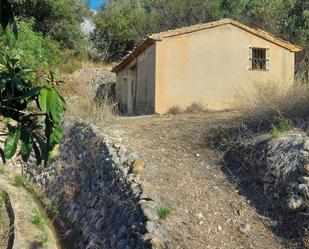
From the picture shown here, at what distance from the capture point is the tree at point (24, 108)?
2748 millimetres

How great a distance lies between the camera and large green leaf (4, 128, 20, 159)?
2857mm

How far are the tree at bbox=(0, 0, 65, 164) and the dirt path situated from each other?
7167 millimetres

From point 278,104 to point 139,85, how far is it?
34.0ft

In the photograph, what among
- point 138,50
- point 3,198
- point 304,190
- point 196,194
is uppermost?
point 138,50

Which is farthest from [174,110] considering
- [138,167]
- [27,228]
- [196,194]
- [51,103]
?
[51,103]

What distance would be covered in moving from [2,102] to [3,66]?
34 cm

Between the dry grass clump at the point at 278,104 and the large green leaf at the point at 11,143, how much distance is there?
773 centimetres

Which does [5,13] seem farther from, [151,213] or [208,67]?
[208,67]

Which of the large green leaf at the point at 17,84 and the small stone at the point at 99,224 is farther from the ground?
the large green leaf at the point at 17,84

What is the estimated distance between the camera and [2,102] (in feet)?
9.71

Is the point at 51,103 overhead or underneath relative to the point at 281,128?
overhead

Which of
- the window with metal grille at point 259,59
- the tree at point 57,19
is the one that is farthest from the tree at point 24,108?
the tree at point 57,19

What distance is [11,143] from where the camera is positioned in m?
2.86

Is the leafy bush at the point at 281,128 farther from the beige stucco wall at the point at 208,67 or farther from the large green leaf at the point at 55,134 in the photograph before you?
the beige stucco wall at the point at 208,67
